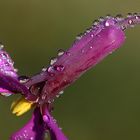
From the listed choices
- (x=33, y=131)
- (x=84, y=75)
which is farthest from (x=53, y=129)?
(x=84, y=75)

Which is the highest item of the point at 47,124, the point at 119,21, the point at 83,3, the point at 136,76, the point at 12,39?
the point at 83,3

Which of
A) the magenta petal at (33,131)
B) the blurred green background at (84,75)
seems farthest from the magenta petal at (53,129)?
the blurred green background at (84,75)

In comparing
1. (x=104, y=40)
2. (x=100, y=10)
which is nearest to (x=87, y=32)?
(x=104, y=40)

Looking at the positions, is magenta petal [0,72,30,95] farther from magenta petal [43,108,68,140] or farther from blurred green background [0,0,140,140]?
blurred green background [0,0,140,140]

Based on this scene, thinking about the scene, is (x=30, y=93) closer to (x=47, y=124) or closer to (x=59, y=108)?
(x=47, y=124)

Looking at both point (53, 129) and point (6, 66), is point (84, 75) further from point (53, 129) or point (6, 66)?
point (53, 129)

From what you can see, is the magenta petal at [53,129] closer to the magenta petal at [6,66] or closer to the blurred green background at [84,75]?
the magenta petal at [6,66]

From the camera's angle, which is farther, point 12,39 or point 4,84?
point 12,39
